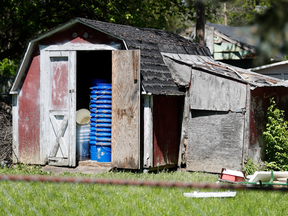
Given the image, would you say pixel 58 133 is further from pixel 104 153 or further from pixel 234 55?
pixel 234 55

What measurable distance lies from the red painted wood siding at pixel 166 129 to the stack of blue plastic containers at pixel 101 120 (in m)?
1.05

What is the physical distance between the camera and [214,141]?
896cm

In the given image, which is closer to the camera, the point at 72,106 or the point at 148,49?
the point at 72,106

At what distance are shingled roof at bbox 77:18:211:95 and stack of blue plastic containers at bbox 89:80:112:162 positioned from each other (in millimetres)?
1003

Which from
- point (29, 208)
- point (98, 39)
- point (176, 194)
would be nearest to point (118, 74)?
point (98, 39)

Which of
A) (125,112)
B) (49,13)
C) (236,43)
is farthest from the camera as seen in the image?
(236,43)

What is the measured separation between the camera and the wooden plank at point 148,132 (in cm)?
858

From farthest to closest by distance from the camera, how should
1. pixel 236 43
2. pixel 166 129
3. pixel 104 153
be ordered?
pixel 236 43 < pixel 104 153 < pixel 166 129

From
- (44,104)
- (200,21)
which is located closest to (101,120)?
(44,104)

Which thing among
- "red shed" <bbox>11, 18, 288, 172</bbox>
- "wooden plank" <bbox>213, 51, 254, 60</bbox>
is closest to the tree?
"wooden plank" <bbox>213, 51, 254, 60</bbox>

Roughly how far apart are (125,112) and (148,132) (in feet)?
2.00

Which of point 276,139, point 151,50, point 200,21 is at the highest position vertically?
point 200,21

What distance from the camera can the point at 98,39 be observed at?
9.11 meters

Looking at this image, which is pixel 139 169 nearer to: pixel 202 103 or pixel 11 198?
pixel 202 103
